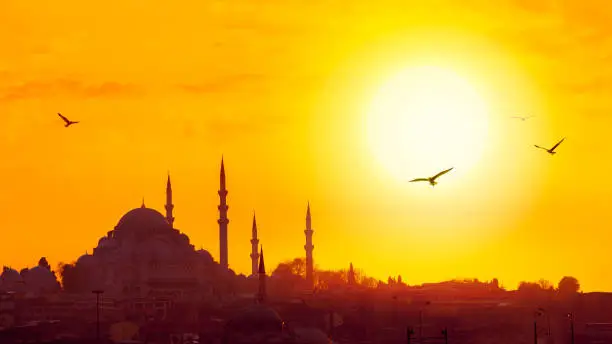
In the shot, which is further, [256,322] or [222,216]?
[222,216]

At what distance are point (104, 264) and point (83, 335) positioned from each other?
52.6m

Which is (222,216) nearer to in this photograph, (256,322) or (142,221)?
(142,221)

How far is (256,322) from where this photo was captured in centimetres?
12988

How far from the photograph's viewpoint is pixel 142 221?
19650 cm

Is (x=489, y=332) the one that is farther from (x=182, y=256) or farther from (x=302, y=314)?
(x=182, y=256)

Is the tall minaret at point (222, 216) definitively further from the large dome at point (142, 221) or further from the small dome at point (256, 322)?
the small dome at point (256, 322)

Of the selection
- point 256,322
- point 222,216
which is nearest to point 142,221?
point 222,216

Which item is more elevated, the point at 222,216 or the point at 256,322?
the point at 222,216

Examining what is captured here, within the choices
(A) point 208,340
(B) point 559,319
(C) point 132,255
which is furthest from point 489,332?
(C) point 132,255

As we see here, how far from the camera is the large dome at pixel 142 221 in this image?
196500 millimetres

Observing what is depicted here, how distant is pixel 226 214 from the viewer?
630 feet

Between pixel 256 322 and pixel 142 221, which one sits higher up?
pixel 142 221

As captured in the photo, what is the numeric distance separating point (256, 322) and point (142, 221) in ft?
225

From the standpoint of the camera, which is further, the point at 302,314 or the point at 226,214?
the point at 226,214
